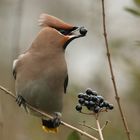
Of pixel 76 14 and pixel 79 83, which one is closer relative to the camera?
pixel 79 83

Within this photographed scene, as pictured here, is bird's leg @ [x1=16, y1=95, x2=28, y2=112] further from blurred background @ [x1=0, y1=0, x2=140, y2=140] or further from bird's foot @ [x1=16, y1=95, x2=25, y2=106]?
blurred background @ [x1=0, y1=0, x2=140, y2=140]

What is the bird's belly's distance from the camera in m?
6.01

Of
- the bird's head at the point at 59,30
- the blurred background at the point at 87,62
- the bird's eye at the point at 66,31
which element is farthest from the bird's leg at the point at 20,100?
the bird's eye at the point at 66,31

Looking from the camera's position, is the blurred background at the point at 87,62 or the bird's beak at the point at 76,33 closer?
the bird's beak at the point at 76,33

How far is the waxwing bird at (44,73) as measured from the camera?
6016mm

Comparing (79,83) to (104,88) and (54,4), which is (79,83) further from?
(54,4)

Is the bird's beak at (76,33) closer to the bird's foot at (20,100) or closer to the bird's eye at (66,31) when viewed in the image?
the bird's eye at (66,31)

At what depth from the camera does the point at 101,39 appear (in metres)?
8.22

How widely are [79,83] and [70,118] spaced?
639 mm

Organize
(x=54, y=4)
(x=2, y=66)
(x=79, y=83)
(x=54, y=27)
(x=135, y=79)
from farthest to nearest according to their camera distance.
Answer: (x=54, y=4) → (x=2, y=66) → (x=79, y=83) → (x=135, y=79) → (x=54, y=27)

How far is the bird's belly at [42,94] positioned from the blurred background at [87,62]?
29cm

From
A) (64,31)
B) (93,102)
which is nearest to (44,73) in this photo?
(64,31)

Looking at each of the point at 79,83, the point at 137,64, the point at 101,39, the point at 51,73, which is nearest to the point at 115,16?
the point at 101,39

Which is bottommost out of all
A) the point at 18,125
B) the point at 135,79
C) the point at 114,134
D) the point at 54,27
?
the point at 18,125
